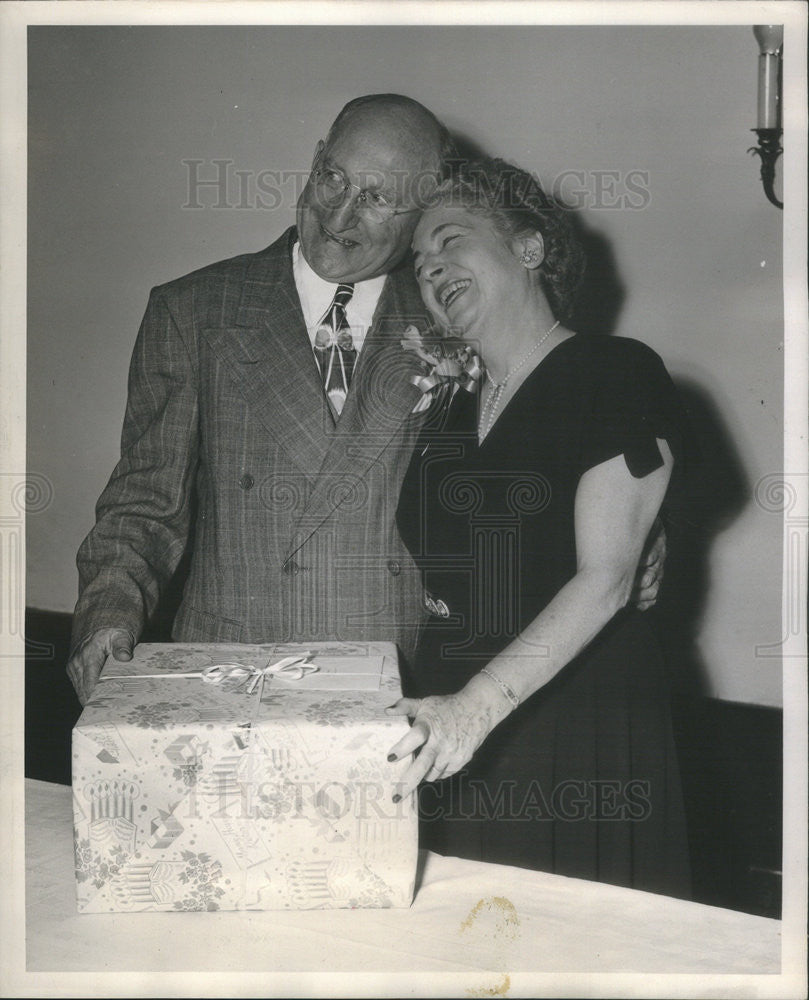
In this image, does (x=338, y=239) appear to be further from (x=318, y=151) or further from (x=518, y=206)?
(x=518, y=206)

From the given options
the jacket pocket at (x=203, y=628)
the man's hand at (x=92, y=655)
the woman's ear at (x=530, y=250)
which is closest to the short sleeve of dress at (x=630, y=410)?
the woman's ear at (x=530, y=250)

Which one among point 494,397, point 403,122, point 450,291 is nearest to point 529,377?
point 494,397

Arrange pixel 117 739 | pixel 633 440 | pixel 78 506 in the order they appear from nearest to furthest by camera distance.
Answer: pixel 117 739, pixel 633 440, pixel 78 506

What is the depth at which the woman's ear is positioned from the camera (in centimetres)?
149

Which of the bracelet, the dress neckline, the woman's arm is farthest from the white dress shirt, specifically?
the bracelet

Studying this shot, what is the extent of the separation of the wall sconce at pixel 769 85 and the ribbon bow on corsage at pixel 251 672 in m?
0.93

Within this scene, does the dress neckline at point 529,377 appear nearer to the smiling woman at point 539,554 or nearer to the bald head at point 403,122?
the smiling woman at point 539,554

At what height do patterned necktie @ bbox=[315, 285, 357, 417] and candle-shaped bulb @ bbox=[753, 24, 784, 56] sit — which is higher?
candle-shaped bulb @ bbox=[753, 24, 784, 56]

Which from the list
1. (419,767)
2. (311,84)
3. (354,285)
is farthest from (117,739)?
(311,84)

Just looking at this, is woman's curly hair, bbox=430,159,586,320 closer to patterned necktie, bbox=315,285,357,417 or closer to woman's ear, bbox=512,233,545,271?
woman's ear, bbox=512,233,545,271

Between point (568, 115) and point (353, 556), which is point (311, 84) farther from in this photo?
point (353, 556)

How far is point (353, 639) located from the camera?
153 cm

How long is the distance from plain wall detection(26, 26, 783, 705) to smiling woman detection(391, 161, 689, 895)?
9cm

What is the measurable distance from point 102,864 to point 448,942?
0.41m
